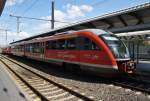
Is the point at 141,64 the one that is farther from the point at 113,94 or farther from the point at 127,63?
the point at 113,94

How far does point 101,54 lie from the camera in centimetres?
1334

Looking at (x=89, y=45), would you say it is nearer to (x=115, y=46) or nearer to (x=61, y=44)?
(x=115, y=46)

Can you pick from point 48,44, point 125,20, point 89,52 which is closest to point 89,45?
point 89,52

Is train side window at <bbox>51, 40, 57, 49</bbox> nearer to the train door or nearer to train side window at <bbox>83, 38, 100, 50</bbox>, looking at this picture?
the train door

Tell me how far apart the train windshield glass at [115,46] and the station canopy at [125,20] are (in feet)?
20.3

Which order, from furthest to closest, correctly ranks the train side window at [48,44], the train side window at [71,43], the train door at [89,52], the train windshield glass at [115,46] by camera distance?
1. the train side window at [48,44]
2. the train side window at [71,43]
3. the train door at [89,52]
4. the train windshield glass at [115,46]

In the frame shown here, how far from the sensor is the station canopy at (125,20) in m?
20.8

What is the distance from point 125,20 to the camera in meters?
24.2

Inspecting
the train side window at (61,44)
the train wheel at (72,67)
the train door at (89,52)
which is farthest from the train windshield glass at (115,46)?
the train side window at (61,44)

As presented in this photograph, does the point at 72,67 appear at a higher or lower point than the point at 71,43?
lower

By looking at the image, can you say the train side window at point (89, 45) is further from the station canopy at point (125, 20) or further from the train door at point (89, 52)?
the station canopy at point (125, 20)

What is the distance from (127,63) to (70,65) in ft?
16.7

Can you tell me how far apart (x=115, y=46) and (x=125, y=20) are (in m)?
11.1

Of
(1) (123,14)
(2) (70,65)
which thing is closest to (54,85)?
(2) (70,65)
